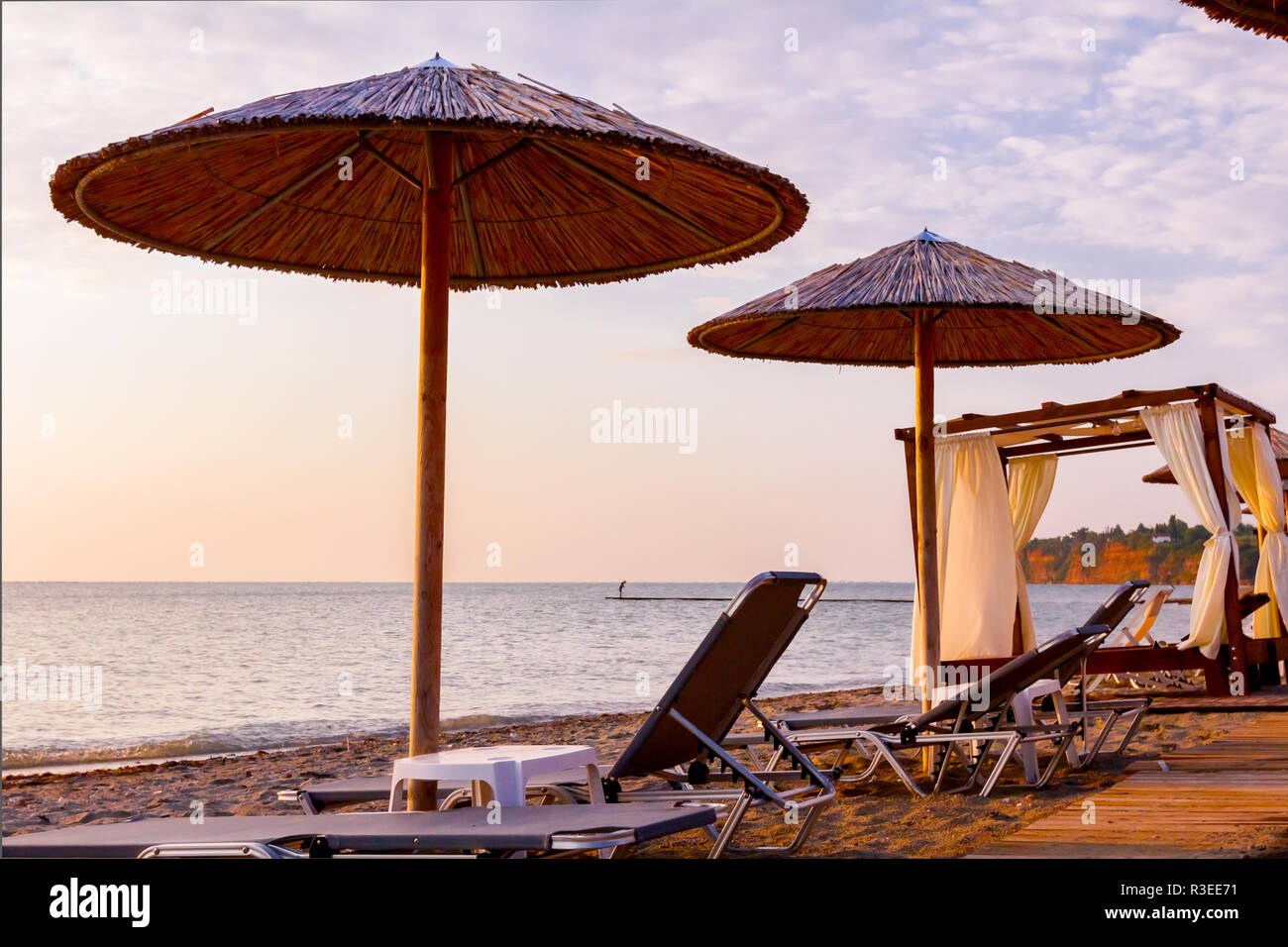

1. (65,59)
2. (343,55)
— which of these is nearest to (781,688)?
(343,55)

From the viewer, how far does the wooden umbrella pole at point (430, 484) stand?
3543 millimetres

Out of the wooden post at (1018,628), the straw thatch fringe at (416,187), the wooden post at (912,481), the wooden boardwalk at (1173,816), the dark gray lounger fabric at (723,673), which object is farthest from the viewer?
the wooden post at (1018,628)

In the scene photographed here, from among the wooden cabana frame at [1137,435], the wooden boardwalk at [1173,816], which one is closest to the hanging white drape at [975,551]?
the wooden cabana frame at [1137,435]

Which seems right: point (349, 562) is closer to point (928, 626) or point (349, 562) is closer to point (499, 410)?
point (499, 410)

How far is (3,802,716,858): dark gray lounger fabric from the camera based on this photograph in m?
2.85

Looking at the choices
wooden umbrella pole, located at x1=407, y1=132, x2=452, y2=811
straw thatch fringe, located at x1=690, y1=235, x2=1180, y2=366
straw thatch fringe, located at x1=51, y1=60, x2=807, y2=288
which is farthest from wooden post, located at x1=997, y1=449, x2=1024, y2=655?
wooden umbrella pole, located at x1=407, y1=132, x2=452, y2=811

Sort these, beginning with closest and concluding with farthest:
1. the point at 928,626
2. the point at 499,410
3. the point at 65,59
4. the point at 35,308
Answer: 1. the point at 35,308
2. the point at 65,59
3. the point at 928,626
4. the point at 499,410

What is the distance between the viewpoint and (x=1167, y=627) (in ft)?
143

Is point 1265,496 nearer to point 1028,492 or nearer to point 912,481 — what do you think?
point 1028,492

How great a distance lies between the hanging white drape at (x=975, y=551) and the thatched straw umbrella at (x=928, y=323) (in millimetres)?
2452

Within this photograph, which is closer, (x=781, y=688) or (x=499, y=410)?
(x=781, y=688)

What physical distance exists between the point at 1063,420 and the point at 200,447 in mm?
15937

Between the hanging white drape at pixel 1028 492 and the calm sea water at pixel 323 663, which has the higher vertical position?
the hanging white drape at pixel 1028 492

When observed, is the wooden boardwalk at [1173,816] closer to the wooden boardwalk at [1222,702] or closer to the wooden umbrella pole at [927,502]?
the wooden umbrella pole at [927,502]
